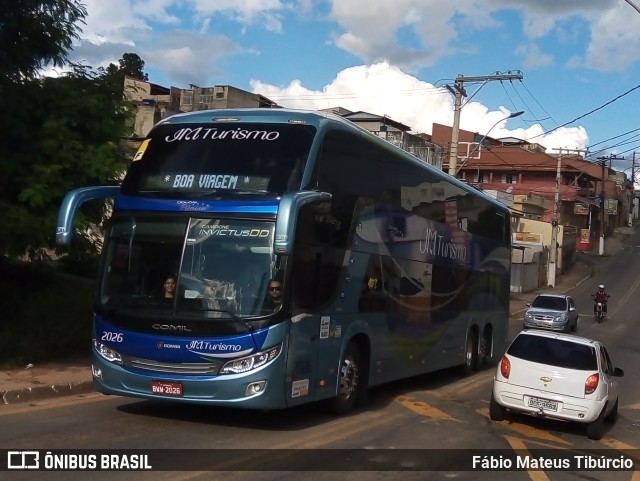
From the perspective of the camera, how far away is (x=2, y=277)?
16.2 m

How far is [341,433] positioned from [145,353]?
2.67 metres

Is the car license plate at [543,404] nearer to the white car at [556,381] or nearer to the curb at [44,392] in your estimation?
the white car at [556,381]

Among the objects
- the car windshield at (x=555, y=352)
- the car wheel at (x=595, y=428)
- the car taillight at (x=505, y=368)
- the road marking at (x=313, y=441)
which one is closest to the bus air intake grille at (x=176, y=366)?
the road marking at (x=313, y=441)

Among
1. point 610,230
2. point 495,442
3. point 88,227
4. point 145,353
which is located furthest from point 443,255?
point 610,230

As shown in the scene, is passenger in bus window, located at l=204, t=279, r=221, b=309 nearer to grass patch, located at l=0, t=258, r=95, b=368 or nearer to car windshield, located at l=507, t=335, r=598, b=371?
grass patch, located at l=0, t=258, r=95, b=368

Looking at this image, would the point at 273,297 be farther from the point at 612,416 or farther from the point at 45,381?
the point at 612,416

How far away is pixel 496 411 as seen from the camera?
12.2 metres

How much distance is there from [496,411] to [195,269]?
5439 mm

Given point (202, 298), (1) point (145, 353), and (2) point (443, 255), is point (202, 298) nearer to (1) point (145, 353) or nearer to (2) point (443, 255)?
(1) point (145, 353)

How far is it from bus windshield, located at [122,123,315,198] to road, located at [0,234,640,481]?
9.72ft

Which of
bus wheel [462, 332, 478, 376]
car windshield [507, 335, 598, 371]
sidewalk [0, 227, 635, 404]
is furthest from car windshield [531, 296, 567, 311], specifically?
sidewalk [0, 227, 635, 404]

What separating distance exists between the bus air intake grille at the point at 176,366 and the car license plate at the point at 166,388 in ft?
0.47

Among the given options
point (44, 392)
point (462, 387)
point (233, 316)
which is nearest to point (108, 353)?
point (233, 316)

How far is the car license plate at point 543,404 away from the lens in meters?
11.6
